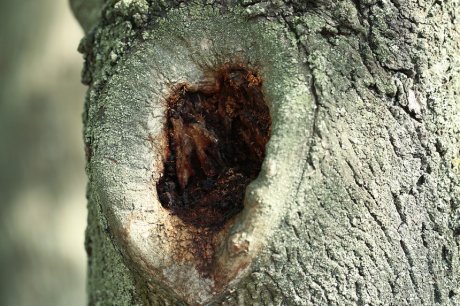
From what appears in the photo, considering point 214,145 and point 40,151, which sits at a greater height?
point 214,145

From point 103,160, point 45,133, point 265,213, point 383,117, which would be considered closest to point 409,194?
point 383,117

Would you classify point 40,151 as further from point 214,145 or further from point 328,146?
point 328,146

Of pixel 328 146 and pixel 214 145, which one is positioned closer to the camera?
pixel 328 146

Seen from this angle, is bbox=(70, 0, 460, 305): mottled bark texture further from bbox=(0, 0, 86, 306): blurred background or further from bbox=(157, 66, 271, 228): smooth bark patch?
bbox=(0, 0, 86, 306): blurred background

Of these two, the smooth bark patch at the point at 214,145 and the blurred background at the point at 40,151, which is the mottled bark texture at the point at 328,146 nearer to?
the smooth bark patch at the point at 214,145

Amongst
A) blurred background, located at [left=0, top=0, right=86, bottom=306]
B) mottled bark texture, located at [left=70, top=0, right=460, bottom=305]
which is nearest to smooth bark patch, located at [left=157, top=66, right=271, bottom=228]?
mottled bark texture, located at [left=70, top=0, right=460, bottom=305]

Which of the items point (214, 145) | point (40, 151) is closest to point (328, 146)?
point (214, 145)
